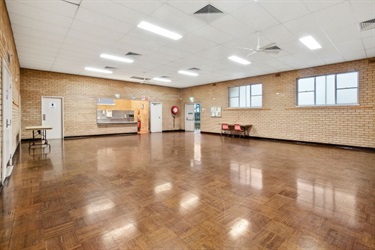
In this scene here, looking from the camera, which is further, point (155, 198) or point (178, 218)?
point (155, 198)

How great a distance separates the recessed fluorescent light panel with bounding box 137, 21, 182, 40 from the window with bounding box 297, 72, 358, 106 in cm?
603

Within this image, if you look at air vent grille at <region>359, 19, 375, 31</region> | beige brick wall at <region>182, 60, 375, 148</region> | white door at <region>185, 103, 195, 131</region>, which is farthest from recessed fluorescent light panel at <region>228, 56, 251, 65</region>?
white door at <region>185, 103, 195, 131</region>

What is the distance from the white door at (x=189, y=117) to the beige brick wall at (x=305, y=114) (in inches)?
91.8

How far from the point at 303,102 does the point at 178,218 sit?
7990 mm

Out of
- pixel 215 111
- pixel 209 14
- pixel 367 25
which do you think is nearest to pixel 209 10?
pixel 209 14

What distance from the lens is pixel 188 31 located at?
460 centimetres

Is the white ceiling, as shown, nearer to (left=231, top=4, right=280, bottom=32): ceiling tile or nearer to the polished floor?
(left=231, top=4, right=280, bottom=32): ceiling tile

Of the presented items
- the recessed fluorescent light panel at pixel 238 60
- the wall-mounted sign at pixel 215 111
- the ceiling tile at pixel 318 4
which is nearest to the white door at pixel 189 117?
the wall-mounted sign at pixel 215 111

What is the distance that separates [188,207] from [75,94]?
9.50 metres

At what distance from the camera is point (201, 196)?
2.72 meters

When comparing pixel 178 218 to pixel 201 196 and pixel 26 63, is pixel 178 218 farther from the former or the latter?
pixel 26 63

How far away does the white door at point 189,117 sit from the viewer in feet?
44.4

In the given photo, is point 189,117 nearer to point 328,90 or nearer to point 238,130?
point 238,130

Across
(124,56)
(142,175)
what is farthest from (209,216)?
(124,56)
